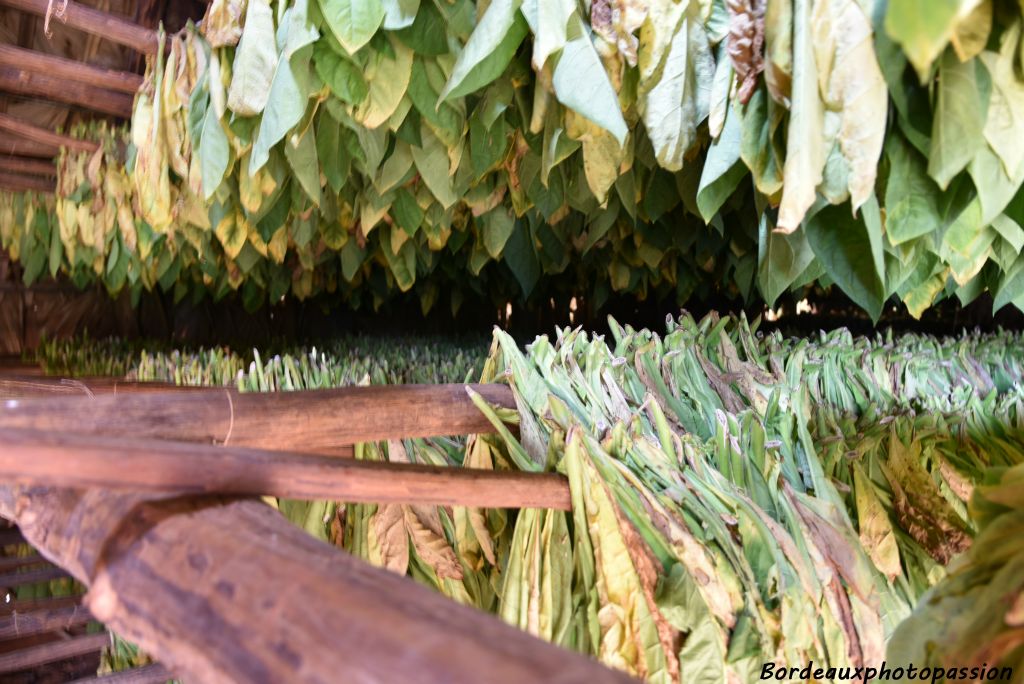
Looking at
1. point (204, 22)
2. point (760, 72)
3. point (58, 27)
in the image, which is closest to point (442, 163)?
point (204, 22)

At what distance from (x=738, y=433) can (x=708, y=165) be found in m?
0.41

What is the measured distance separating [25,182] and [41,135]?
501 millimetres

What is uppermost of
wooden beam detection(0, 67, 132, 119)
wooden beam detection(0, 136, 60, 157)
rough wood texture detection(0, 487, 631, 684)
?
wooden beam detection(0, 67, 132, 119)

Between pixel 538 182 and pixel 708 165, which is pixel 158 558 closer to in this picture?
pixel 708 165

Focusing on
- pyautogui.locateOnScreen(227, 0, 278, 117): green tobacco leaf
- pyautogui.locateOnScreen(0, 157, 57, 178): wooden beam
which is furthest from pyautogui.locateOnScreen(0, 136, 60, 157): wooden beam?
pyautogui.locateOnScreen(227, 0, 278, 117): green tobacco leaf

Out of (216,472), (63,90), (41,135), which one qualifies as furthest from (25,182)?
(216,472)

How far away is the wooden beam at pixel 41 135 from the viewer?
1.56 metres

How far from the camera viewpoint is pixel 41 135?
5.31ft

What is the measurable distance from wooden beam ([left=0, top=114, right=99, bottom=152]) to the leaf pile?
19.9 inches

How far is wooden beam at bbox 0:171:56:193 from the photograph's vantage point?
6.44 feet

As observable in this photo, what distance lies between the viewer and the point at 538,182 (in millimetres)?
1242

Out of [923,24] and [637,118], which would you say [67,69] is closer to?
[637,118]

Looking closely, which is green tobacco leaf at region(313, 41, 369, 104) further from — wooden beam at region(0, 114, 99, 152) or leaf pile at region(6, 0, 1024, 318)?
wooden beam at region(0, 114, 99, 152)

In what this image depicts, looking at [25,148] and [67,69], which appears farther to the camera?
[25,148]
